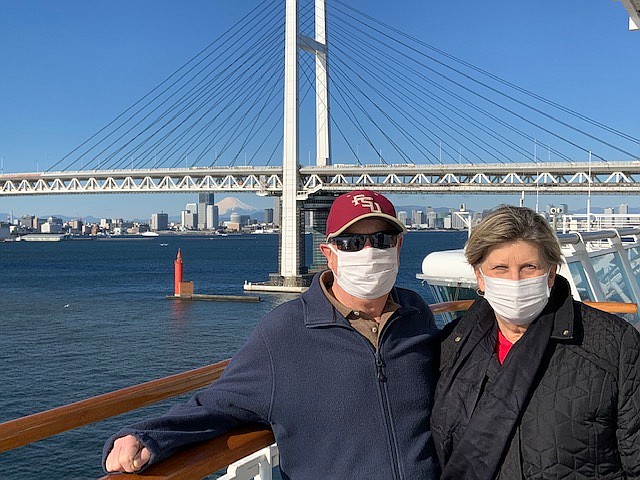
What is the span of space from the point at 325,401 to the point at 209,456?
269 millimetres

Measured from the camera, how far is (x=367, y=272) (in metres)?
1.63

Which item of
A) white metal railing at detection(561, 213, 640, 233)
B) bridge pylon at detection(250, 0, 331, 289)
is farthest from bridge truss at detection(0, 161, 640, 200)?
white metal railing at detection(561, 213, 640, 233)

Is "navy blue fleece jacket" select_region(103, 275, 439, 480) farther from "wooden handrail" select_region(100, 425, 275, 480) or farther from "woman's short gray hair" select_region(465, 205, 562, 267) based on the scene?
"woman's short gray hair" select_region(465, 205, 562, 267)

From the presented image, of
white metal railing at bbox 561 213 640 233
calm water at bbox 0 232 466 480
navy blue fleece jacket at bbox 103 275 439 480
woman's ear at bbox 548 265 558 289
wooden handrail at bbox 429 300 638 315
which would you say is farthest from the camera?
calm water at bbox 0 232 466 480

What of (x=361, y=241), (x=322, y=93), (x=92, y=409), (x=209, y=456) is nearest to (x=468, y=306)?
(x=361, y=241)

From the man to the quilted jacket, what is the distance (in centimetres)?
8

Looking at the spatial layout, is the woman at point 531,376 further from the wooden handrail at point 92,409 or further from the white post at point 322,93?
the white post at point 322,93

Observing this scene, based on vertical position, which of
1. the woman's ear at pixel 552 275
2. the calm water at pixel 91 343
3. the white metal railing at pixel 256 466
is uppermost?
the woman's ear at pixel 552 275

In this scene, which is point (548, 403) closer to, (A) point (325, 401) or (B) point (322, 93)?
(A) point (325, 401)

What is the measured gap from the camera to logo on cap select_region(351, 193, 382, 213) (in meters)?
1.64

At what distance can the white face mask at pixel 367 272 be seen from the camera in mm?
1632

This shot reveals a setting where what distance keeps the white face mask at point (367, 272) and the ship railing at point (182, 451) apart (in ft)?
1.26

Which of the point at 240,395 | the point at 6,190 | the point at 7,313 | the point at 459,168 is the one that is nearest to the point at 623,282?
the point at 240,395

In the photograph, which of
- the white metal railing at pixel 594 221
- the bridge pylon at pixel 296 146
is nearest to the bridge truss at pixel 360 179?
the bridge pylon at pixel 296 146
